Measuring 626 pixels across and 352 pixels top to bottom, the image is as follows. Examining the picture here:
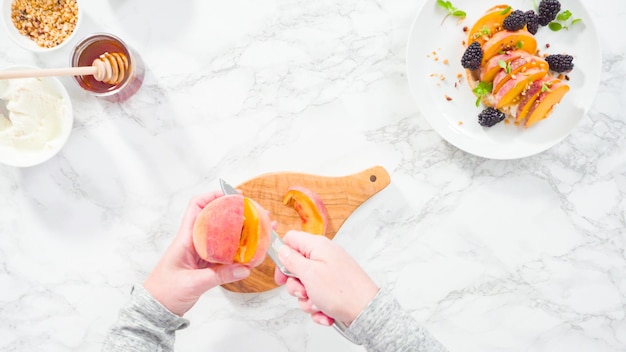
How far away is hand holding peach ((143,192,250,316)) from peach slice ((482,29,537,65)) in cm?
70

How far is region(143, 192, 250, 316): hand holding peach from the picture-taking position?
3.64ft

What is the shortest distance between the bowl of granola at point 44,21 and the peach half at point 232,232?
58 centimetres

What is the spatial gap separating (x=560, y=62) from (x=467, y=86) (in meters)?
0.21

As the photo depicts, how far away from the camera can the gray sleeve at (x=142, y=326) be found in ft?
3.61

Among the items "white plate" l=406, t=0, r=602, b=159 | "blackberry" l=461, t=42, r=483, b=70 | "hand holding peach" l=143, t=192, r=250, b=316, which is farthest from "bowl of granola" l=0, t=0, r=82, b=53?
"blackberry" l=461, t=42, r=483, b=70

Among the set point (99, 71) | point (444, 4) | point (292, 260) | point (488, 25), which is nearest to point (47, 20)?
point (99, 71)

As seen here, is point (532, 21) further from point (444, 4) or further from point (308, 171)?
point (308, 171)

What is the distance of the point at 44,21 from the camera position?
1.29 metres

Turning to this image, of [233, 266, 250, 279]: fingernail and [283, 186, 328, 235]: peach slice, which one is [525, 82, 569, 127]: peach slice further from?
[233, 266, 250, 279]: fingernail

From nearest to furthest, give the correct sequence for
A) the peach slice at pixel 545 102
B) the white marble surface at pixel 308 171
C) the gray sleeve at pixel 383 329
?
the gray sleeve at pixel 383 329
the peach slice at pixel 545 102
the white marble surface at pixel 308 171

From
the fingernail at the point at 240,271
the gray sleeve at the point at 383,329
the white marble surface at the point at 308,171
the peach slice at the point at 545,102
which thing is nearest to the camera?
the gray sleeve at the point at 383,329

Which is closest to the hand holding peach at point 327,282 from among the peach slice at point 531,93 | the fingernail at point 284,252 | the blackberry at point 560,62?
the fingernail at point 284,252

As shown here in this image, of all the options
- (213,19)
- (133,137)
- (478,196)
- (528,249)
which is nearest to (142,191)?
(133,137)

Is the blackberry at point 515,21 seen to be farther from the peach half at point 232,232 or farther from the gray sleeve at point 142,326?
the gray sleeve at point 142,326
